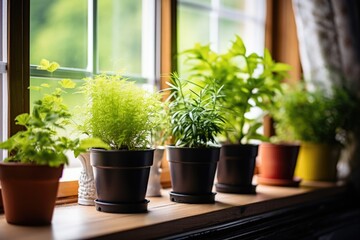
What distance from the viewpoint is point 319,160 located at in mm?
2459

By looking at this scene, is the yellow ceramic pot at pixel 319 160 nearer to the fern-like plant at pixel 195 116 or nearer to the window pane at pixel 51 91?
the fern-like plant at pixel 195 116

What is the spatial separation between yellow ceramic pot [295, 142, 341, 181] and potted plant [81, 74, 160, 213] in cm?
115

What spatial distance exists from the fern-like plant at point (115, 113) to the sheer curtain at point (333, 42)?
3.90 ft

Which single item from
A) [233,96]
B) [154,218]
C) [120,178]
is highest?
[233,96]

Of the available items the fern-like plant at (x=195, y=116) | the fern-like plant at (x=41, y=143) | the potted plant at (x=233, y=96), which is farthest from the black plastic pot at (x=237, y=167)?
the fern-like plant at (x=41, y=143)

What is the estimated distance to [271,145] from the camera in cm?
226

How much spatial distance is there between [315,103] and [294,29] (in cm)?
57

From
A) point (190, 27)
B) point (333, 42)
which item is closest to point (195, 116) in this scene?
point (190, 27)

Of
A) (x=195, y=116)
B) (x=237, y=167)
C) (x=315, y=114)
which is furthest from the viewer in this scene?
(x=315, y=114)

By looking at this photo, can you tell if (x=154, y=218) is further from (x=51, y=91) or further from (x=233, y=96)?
(x=233, y=96)

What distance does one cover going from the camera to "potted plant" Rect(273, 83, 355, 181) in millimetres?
2396

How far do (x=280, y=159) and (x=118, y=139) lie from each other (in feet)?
3.16

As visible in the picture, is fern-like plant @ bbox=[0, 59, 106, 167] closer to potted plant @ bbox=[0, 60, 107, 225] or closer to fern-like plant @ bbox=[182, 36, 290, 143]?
potted plant @ bbox=[0, 60, 107, 225]

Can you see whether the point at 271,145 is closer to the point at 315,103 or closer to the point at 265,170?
the point at 265,170
